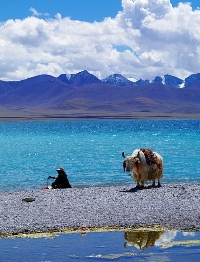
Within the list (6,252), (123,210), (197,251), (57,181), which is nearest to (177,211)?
(123,210)

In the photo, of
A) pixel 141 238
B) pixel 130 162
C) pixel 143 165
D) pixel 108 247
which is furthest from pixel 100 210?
pixel 143 165

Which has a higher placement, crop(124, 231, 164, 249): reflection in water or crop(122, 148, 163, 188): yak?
crop(122, 148, 163, 188): yak

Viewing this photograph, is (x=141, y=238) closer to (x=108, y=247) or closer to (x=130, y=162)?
(x=108, y=247)

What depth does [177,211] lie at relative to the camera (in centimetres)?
1195

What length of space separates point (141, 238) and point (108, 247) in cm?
85

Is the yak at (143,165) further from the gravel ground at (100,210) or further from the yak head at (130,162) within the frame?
the gravel ground at (100,210)

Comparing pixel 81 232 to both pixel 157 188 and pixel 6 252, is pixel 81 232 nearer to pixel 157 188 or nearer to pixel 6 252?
pixel 6 252

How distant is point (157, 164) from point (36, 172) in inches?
480

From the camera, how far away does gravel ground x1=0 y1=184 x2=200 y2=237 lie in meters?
10.9

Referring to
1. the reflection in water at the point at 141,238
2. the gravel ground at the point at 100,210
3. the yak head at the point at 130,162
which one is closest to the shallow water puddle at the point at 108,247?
the reflection in water at the point at 141,238

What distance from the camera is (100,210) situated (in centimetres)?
1217

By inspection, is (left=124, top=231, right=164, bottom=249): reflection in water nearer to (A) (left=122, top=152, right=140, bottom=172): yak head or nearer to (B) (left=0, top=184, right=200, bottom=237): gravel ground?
(B) (left=0, top=184, right=200, bottom=237): gravel ground

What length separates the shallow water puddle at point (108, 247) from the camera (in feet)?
28.1

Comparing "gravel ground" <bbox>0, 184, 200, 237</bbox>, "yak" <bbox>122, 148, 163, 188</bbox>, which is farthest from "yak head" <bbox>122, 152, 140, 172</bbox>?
"gravel ground" <bbox>0, 184, 200, 237</bbox>
